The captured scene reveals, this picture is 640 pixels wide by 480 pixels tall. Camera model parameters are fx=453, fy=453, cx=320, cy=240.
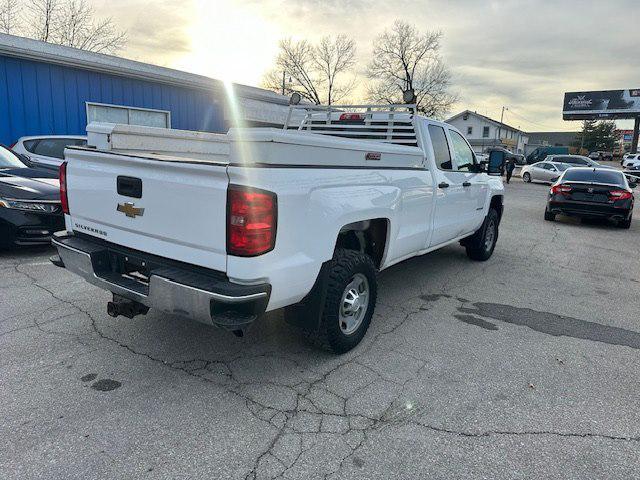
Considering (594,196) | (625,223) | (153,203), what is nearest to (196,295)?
(153,203)

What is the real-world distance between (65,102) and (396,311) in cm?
1089

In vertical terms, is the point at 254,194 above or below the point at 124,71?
below

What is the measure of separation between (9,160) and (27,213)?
205 cm

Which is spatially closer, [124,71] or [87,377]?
[87,377]

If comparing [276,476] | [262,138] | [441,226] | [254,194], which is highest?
[262,138]

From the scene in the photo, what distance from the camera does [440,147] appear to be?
5.11 meters

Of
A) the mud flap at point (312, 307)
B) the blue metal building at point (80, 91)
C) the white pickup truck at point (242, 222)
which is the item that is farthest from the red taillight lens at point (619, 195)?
the blue metal building at point (80, 91)

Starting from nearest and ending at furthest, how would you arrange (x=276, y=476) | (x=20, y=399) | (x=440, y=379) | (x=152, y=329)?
1. (x=276, y=476)
2. (x=20, y=399)
3. (x=440, y=379)
4. (x=152, y=329)

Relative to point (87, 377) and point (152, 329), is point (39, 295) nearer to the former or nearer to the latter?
point (152, 329)

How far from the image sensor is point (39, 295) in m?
4.62

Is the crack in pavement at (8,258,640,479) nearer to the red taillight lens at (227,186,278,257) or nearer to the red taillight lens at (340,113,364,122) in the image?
the red taillight lens at (227,186,278,257)

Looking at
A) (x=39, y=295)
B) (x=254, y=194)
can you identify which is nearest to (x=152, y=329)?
(x=39, y=295)

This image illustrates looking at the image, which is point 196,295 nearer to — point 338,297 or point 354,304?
point 338,297

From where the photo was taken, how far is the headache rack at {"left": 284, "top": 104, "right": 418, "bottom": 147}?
4.85 metres
